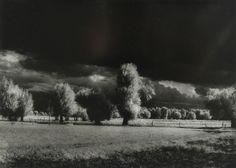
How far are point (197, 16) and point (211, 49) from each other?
581 millimetres

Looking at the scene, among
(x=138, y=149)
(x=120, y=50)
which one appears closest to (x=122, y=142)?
(x=138, y=149)

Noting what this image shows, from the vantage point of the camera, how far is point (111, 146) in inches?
250

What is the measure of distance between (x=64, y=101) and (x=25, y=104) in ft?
1.99

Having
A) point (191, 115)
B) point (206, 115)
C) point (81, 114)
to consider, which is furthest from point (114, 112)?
point (206, 115)

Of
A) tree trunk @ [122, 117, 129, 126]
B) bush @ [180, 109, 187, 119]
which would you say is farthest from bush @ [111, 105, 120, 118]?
bush @ [180, 109, 187, 119]

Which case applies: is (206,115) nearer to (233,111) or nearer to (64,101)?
(233,111)

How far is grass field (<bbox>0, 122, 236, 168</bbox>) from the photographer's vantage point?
6094 mm

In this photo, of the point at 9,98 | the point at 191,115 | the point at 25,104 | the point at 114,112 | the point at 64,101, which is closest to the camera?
the point at 9,98

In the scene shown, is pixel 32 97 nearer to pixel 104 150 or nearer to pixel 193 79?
pixel 104 150

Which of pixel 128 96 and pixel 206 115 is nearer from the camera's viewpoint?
pixel 128 96

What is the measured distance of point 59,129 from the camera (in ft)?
20.5

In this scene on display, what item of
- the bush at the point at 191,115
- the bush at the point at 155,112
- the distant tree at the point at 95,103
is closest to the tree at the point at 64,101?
the distant tree at the point at 95,103

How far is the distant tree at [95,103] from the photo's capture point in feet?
21.0

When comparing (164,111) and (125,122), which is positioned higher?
(164,111)
